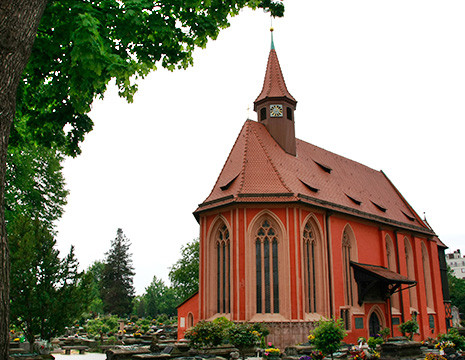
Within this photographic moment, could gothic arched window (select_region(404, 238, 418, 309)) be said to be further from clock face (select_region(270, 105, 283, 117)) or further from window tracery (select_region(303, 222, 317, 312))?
clock face (select_region(270, 105, 283, 117))

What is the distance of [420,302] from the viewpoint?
1164 inches

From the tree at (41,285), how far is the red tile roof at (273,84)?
15.3 m

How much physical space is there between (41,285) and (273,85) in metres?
17.6

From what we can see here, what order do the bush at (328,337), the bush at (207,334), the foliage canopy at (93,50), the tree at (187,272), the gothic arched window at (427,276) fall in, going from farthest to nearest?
the tree at (187,272), the gothic arched window at (427,276), the bush at (207,334), the bush at (328,337), the foliage canopy at (93,50)

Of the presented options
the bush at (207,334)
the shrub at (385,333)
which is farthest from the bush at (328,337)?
the shrub at (385,333)

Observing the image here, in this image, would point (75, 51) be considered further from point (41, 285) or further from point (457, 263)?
point (457, 263)

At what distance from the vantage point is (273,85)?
2759 centimetres

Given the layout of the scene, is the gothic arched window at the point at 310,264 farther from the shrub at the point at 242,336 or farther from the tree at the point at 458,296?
the tree at the point at 458,296

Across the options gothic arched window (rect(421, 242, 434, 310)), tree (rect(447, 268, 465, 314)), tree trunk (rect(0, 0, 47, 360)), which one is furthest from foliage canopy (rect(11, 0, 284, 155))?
tree (rect(447, 268, 465, 314))

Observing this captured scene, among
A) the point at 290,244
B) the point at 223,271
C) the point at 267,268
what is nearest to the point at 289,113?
the point at 290,244

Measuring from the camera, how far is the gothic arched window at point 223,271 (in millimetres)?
21781

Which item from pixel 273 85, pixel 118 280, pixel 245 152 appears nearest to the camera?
pixel 245 152

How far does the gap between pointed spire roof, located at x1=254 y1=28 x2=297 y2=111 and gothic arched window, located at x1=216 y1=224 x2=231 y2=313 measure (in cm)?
882

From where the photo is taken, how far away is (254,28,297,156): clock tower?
86.4 feet
